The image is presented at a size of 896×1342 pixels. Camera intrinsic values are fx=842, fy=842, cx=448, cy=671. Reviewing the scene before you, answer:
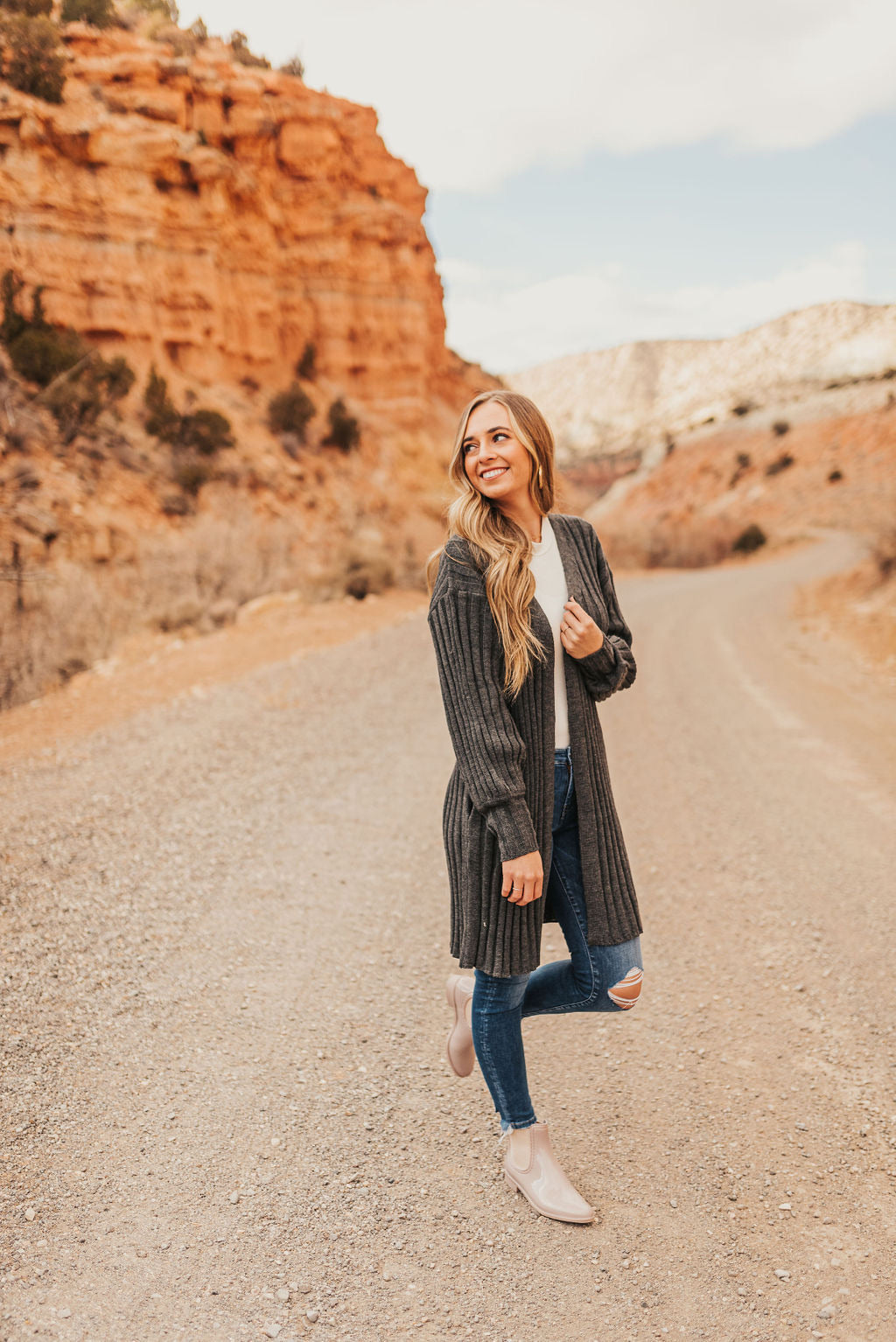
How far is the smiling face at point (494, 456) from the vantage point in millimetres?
1896

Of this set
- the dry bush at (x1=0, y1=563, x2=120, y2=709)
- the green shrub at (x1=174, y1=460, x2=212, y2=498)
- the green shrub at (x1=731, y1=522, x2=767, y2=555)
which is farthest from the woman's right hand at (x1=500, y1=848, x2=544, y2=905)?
the green shrub at (x1=731, y1=522, x2=767, y2=555)

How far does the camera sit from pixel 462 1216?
2.05 m

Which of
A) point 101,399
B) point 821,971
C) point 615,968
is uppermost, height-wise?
point 101,399

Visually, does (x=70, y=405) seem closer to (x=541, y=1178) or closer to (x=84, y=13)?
(x=84, y=13)

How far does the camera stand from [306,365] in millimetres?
23141

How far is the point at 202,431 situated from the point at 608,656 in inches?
682

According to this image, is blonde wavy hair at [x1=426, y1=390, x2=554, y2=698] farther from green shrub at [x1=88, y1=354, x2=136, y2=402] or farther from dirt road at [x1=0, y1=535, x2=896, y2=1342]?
green shrub at [x1=88, y1=354, x2=136, y2=402]

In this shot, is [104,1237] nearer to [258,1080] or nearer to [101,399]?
[258,1080]

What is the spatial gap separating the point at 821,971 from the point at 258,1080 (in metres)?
2.09

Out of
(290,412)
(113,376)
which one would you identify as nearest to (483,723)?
(113,376)

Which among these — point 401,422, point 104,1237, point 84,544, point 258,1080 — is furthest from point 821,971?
point 401,422

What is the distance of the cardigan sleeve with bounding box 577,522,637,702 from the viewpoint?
6.34 feet

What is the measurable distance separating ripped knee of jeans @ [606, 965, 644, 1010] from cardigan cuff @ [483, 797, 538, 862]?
1.60 feet

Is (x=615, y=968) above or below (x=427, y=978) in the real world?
above
